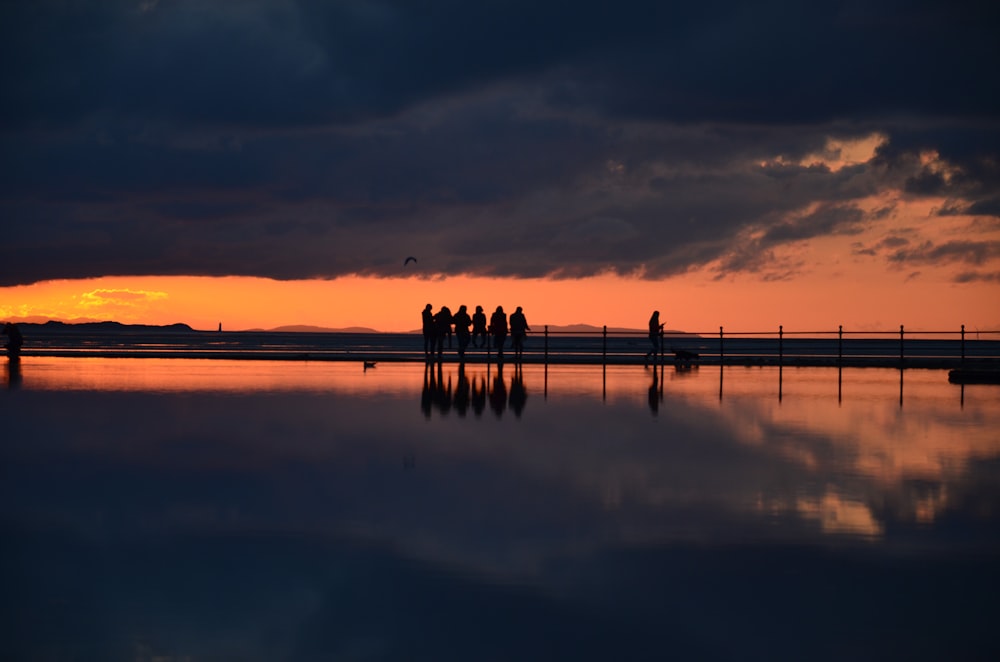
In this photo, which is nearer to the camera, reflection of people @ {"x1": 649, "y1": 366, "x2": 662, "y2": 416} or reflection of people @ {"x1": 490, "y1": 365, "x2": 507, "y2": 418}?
reflection of people @ {"x1": 490, "y1": 365, "x2": 507, "y2": 418}

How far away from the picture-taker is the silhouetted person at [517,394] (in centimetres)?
1969

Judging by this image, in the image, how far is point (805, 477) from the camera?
448 inches

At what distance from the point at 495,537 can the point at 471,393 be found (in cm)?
1558

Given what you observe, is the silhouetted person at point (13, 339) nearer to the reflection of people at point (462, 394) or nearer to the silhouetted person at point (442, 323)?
the silhouetted person at point (442, 323)

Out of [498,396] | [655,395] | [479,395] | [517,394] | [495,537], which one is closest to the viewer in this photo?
[495,537]

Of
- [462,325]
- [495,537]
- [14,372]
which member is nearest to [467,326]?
[462,325]

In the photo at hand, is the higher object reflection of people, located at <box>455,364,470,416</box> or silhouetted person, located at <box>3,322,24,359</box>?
silhouetted person, located at <box>3,322,24,359</box>

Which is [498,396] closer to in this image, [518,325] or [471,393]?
[471,393]

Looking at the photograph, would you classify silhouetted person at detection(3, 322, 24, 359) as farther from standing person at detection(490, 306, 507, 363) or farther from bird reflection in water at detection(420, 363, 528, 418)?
bird reflection in water at detection(420, 363, 528, 418)

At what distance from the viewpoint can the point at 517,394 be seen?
77.3ft

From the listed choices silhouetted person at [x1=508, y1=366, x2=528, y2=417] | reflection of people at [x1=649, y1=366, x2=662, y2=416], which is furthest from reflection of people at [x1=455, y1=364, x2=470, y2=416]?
reflection of people at [x1=649, y1=366, x2=662, y2=416]

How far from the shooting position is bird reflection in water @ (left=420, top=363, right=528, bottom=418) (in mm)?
19516

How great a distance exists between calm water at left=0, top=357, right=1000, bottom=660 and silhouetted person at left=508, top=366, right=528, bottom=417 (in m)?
1.68

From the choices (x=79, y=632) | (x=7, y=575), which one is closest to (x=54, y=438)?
(x=7, y=575)
